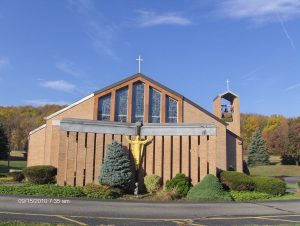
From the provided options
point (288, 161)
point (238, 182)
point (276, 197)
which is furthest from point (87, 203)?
point (288, 161)

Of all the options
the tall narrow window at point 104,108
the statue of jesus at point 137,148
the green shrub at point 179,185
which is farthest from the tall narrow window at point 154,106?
the green shrub at point 179,185

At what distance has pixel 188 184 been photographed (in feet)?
75.3

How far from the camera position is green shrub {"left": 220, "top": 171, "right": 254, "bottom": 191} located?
23.5 m

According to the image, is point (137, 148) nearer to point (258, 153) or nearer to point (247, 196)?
point (247, 196)

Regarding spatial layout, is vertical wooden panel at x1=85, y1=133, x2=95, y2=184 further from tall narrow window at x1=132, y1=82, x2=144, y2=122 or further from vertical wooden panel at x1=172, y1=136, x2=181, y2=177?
tall narrow window at x1=132, y1=82, x2=144, y2=122

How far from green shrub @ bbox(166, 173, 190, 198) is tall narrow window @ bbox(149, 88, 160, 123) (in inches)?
477

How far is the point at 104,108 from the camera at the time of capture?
3425cm

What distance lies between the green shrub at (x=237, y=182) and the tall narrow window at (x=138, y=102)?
12.2 metres

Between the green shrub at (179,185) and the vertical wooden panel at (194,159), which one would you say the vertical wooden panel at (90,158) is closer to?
the green shrub at (179,185)

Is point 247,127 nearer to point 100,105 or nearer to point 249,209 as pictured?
point 100,105

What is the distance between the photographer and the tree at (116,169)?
21547mm

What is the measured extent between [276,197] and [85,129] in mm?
12626

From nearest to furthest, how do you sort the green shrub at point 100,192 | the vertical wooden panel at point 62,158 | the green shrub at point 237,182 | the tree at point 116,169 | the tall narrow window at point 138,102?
the green shrub at point 100,192 < the tree at point 116,169 < the vertical wooden panel at point 62,158 < the green shrub at point 237,182 < the tall narrow window at point 138,102

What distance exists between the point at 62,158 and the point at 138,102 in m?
13.2
